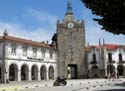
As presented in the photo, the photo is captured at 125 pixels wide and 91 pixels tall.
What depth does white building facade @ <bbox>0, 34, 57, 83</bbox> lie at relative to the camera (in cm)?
5706

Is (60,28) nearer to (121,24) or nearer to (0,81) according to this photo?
(0,81)

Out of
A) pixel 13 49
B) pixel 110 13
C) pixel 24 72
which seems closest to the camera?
pixel 110 13

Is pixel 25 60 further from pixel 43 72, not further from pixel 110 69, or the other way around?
pixel 110 69

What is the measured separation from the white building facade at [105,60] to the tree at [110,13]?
180 feet

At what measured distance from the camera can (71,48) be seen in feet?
240

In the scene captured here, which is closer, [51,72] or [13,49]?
[13,49]

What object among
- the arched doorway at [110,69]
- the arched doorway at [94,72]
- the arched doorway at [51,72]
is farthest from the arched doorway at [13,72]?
the arched doorway at [110,69]

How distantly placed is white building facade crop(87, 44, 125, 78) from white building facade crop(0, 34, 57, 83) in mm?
9388

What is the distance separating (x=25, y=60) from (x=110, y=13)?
145ft

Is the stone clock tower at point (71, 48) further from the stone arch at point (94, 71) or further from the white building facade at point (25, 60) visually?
the stone arch at point (94, 71)

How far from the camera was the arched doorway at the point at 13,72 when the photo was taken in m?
59.4

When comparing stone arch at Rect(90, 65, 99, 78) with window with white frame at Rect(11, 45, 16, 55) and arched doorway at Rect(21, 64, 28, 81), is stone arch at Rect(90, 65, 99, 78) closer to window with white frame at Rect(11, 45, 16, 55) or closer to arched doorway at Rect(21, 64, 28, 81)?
arched doorway at Rect(21, 64, 28, 81)

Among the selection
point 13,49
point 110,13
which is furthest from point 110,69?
point 110,13

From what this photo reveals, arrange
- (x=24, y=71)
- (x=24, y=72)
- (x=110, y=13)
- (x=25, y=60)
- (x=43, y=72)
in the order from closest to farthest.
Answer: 1. (x=110, y=13)
2. (x=25, y=60)
3. (x=24, y=71)
4. (x=24, y=72)
5. (x=43, y=72)
